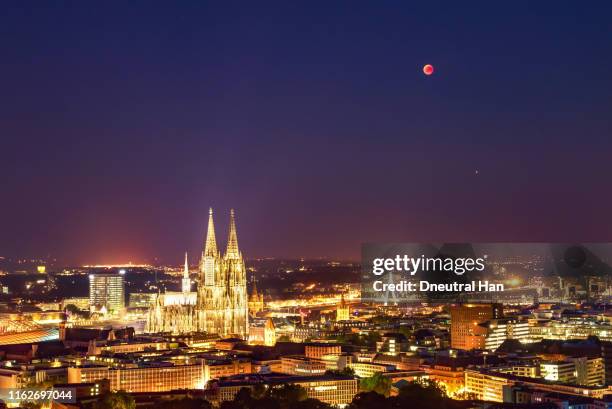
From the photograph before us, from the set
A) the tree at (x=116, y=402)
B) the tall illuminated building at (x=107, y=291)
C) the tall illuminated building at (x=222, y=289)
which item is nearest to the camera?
the tree at (x=116, y=402)

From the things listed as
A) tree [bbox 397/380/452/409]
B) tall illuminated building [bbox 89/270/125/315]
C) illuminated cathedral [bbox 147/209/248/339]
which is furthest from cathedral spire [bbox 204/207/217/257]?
tall illuminated building [bbox 89/270/125/315]

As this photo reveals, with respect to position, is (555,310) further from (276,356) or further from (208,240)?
(276,356)

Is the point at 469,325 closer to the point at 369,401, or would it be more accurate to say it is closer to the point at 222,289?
the point at 222,289

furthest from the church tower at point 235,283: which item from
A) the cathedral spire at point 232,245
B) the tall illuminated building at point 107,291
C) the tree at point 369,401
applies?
the tall illuminated building at point 107,291

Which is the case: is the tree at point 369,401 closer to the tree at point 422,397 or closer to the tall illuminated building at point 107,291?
the tree at point 422,397

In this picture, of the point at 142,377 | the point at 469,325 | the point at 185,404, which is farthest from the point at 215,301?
the point at 185,404
